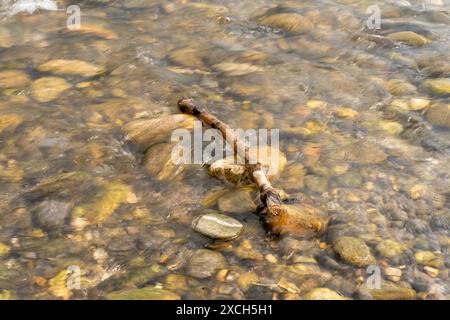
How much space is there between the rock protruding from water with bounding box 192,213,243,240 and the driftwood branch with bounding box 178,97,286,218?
267 mm

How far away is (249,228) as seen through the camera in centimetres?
345

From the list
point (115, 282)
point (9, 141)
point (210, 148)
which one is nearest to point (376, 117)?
point (210, 148)

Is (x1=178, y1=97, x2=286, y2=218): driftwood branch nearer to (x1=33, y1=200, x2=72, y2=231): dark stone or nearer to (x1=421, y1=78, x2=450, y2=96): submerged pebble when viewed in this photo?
(x1=33, y1=200, x2=72, y2=231): dark stone

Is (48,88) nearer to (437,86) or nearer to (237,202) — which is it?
(237,202)

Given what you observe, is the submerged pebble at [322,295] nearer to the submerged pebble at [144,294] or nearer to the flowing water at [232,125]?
the flowing water at [232,125]

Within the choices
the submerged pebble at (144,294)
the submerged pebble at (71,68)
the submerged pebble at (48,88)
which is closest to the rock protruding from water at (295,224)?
the submerged pebble at (144,294)

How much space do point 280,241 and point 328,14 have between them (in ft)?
15.7

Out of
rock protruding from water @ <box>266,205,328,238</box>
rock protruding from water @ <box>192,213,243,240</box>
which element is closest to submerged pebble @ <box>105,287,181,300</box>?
rock protruding from water @ <box>192,213,243,240</box>

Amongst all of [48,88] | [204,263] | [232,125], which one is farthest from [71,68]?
[204,263]

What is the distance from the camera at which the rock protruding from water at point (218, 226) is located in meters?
3.35

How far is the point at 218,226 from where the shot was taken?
134 inches

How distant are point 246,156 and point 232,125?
0.94 meters

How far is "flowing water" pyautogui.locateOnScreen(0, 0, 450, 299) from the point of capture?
10.3ft

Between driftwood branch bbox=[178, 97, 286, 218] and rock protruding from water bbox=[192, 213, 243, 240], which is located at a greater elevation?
driftwood branch bbox=[178, 97, 286, 218]
